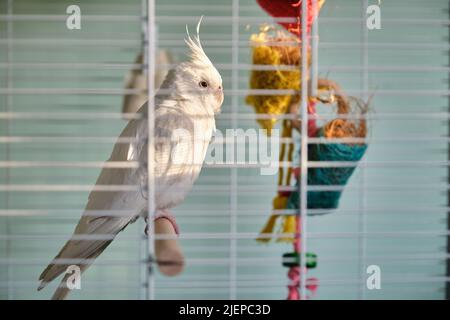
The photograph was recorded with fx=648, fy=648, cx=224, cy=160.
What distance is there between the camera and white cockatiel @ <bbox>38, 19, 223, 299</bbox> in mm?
1278

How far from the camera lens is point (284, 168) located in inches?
57.5

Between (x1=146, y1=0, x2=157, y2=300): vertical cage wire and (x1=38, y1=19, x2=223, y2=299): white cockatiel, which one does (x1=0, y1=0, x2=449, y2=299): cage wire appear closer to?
(x1=38, y1=19, x2=223, y2=299): white cockatiel

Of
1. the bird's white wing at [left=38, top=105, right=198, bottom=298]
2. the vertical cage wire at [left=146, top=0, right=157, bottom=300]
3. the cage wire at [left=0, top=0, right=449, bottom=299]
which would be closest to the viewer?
the vertical cage wire at [left=146, top=0, right=157, bottom=300]

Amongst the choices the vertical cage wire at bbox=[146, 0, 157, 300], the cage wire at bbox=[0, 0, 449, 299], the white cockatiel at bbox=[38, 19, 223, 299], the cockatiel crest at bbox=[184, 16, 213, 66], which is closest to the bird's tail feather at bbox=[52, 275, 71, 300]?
the white cockatiel at bbox=[38, 19, 223, 299]

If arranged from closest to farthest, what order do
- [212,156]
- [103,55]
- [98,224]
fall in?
[98,224]
[212,156]
[103,55]

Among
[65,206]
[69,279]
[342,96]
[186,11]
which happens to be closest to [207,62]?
[342,96]

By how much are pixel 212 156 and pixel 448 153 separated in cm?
107

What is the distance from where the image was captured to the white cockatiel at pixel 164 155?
1.28 meters

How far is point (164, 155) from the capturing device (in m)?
1.28

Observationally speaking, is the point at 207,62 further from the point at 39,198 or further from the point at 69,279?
the point at 39,198

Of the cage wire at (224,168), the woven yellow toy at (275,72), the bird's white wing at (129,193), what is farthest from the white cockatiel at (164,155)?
the cage wire at (224,168)

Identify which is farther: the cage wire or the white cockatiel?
the cage wire

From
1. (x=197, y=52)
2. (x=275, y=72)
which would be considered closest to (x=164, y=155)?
(x=197, y=52)

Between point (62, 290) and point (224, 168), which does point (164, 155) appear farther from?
point (224, 168)
